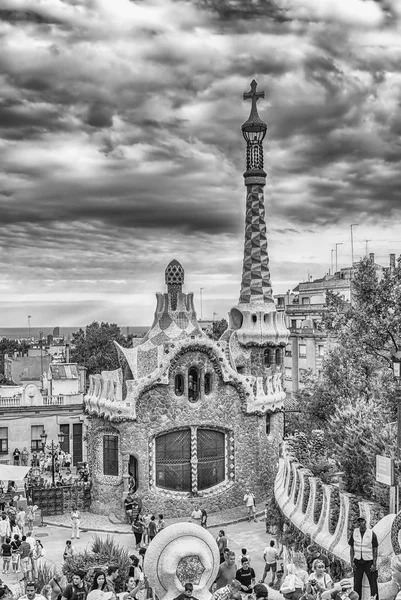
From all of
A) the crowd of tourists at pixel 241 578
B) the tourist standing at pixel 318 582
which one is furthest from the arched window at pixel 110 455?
the tourist standing at pixel 318 582

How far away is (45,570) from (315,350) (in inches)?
1597

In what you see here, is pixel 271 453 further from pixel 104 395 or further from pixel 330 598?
pixel 330 598

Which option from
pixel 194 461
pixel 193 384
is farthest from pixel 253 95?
pixel 194 461

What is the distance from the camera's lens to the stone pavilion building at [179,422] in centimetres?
2692

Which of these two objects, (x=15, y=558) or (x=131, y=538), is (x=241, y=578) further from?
(x=131, y=538)

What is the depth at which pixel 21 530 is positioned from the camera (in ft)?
76.0

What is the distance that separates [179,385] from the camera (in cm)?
2758

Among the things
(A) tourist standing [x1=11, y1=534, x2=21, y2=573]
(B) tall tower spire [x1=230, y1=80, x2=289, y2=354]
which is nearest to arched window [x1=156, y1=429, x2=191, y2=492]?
(B) tall tower spire [x1=230, y1=80, x2=289, y2=354]

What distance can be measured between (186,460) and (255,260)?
9979mm

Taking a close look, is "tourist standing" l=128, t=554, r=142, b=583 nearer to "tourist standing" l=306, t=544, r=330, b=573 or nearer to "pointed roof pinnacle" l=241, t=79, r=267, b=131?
"tourist standing" l=306, t=544, r=330, b=573

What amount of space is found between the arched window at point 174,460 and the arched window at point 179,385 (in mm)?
1405

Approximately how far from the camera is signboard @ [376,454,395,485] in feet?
53.3

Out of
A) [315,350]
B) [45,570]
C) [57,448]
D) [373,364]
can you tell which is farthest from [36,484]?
[315,350]

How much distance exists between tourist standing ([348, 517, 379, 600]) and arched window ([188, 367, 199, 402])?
15987 millimetres
